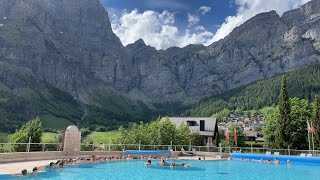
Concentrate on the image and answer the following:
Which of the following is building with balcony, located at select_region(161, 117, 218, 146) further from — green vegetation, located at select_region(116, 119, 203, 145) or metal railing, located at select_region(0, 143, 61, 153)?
metal railing, located at select_region(0, 143, 61, 153)

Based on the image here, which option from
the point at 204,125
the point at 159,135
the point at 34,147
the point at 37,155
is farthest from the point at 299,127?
the point at 37,155

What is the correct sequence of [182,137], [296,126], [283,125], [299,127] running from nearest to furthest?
[283,125]
[299,127]
[296,126]
[182,137]

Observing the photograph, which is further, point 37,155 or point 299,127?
point 299,127

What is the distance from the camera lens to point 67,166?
28719mm

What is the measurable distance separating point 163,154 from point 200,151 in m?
9.48

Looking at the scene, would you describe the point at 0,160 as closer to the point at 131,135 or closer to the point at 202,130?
the point at 131,135

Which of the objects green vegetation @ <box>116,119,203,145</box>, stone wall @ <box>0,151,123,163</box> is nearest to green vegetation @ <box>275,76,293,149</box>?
green vegetation @ <box>116,119,203,145</box>

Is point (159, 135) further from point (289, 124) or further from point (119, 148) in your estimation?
point (289, 124)

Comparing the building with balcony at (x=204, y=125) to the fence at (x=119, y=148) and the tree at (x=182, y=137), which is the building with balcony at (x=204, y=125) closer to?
the tree at (x=182, y=137)

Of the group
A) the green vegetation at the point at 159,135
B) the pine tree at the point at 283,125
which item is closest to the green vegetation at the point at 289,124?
the pine tree at the point at 283,125

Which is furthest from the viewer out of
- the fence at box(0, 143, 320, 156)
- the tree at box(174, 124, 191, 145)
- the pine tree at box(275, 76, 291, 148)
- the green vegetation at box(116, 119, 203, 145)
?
the tree at box(174, 124, 191, 145)

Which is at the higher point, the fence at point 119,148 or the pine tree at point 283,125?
the pine tree at point 283,125

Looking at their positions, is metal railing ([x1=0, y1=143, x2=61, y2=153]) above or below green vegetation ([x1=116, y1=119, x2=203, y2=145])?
below

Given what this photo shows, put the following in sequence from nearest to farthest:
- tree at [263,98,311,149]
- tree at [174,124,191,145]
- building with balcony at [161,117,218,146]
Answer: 1. tree at [263,98,311,149]
2. tree at [174,124,191,145]
3. building with balcony at [161,117,218,146]
